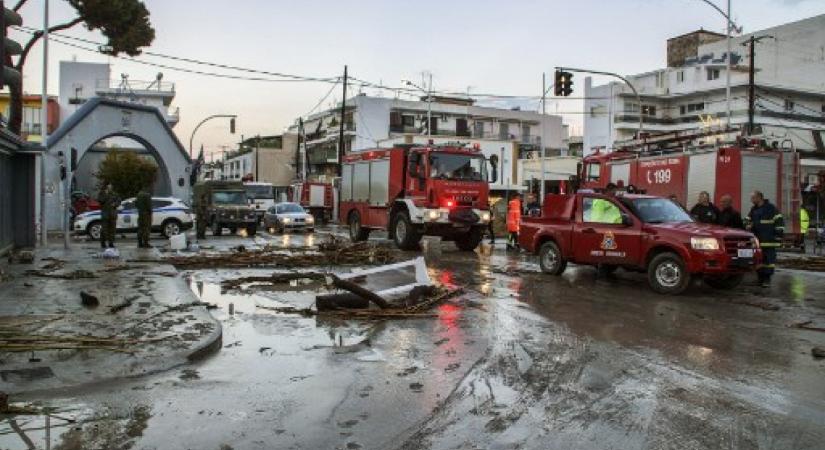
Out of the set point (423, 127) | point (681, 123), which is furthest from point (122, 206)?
point (681, 123)

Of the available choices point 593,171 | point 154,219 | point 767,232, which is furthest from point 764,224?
point 154,219

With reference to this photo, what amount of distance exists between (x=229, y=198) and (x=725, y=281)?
22.5m

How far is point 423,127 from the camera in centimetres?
7419

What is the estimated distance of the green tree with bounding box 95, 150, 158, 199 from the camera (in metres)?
46.0

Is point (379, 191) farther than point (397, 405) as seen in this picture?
Yes

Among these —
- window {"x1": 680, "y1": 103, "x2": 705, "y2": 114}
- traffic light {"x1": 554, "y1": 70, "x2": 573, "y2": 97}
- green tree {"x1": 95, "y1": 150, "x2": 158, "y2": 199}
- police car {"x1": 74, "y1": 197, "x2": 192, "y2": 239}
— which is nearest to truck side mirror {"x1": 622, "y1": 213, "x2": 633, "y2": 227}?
traffic light {"x1": 554, "y1": 70, "x2": 573, "y2": 97}

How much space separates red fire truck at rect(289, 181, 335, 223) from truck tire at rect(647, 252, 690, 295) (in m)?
34.5

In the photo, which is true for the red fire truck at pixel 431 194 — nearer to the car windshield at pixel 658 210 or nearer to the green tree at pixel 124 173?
the car windshield at pixel 658 210

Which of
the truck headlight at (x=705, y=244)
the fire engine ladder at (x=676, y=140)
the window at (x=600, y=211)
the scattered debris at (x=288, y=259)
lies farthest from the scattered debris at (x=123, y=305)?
the fire engine ladder at (x=676, y=140)

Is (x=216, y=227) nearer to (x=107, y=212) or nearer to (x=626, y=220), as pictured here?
(x=107, y=212)

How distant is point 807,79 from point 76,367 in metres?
71.1

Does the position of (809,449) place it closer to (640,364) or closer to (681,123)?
(640,364)

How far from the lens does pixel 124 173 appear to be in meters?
46.0

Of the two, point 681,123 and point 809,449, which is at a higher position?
point 681,123
